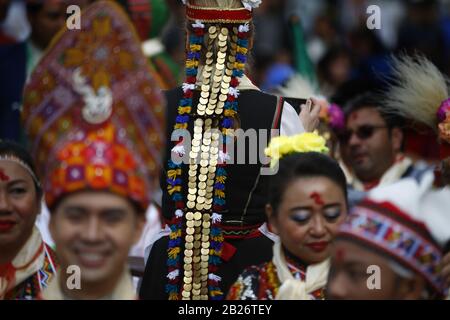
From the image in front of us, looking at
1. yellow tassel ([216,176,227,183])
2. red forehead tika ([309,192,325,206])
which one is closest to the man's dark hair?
yellow tassel ([216,176,227,183])

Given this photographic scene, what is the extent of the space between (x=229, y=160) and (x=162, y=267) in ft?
2.02

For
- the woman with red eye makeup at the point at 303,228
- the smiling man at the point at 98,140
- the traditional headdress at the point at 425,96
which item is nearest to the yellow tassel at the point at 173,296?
the woman with red eye makeup at the point at 303,228

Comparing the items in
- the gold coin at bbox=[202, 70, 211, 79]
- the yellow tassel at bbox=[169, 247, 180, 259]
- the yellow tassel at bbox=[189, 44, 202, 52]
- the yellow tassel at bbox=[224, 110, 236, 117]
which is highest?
the yellow tassel at bbox=[189, 44, 202, 52]

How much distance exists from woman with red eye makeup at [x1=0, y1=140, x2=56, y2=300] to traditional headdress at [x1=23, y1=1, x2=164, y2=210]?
1.16 meters

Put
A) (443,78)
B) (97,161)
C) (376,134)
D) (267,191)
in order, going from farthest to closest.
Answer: (376,134) < (443,78) < (267,191) < (97,161)

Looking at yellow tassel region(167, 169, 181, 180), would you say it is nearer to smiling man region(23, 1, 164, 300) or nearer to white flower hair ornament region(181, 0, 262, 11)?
white flower hair ornament region(181, 0, 262, 11)

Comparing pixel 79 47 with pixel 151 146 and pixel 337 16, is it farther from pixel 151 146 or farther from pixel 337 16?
pixel 337 16

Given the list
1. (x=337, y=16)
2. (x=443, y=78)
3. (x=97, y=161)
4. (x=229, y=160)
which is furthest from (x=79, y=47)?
(x=337, y=16)

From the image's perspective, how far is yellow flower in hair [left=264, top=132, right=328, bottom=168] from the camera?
17.3 feet

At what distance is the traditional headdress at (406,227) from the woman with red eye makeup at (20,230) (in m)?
1.71

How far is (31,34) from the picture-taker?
9180mm

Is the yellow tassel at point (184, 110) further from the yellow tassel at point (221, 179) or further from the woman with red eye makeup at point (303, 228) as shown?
the woman with red eye makeup at point (303, 228)

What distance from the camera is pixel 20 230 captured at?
18.2 ft

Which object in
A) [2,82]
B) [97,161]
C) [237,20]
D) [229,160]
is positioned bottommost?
[97,161]
